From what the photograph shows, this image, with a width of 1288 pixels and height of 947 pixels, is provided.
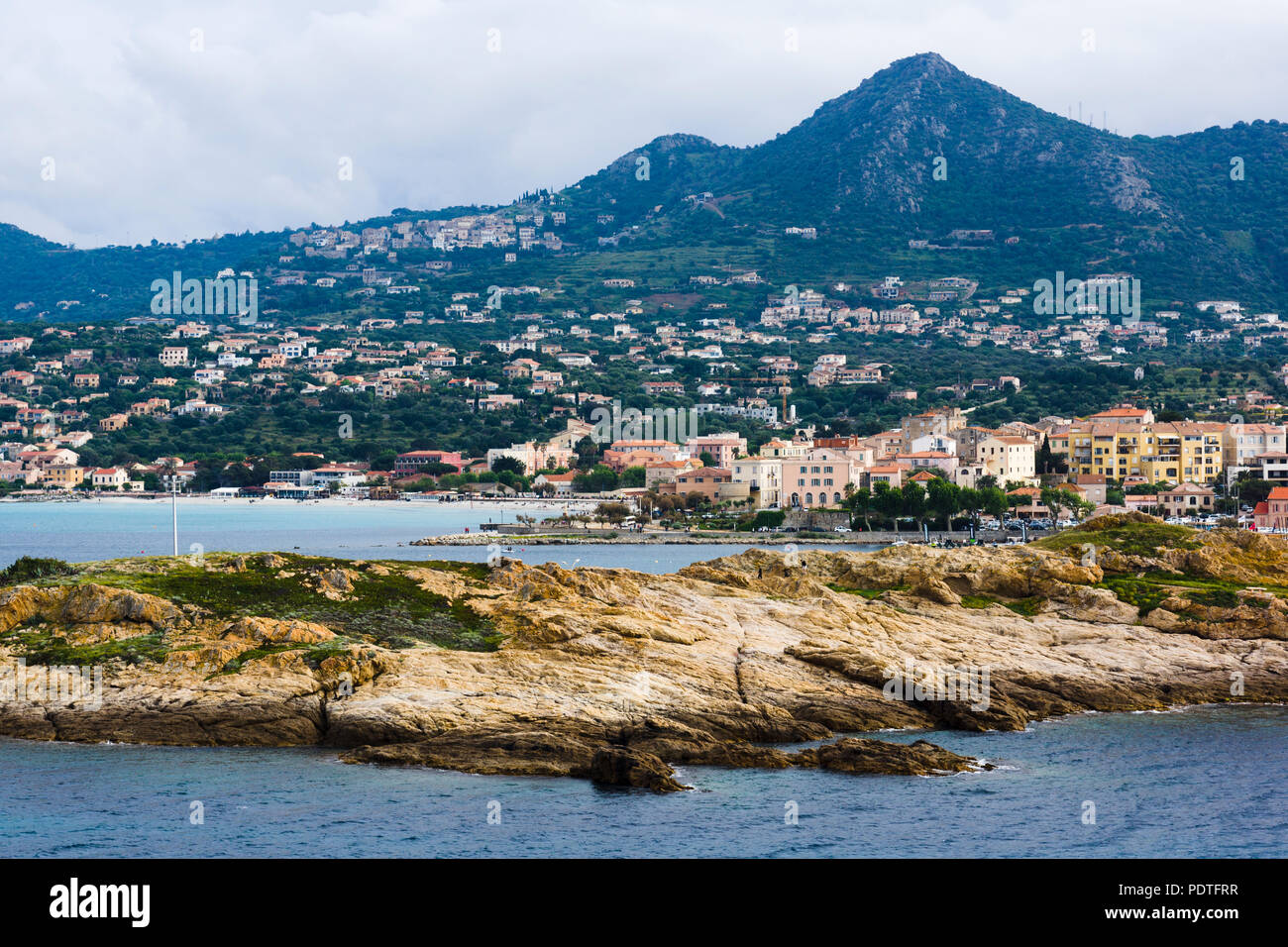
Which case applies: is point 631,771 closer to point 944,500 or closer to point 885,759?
point 885,759

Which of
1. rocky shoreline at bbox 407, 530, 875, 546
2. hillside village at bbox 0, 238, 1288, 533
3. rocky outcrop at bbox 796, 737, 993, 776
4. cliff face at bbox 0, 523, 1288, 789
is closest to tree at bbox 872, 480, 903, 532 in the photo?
hillside village at bbox 0, 238, 1288, 533

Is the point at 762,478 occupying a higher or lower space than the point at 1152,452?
lower

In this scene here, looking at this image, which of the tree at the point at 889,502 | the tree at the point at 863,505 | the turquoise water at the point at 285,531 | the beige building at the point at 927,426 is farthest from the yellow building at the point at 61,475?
the tree at the point at 889,502

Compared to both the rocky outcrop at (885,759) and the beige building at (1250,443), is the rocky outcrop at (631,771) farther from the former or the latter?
the beige building at (1250,443)

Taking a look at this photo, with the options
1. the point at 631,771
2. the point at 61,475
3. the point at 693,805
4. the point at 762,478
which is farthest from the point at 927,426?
the point at 693,805

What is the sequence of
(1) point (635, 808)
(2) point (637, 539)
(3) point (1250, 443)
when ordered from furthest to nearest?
1. (3) point (1250, 443)
2. (2) point (637, 539)
3. (1) point (635, 808)
